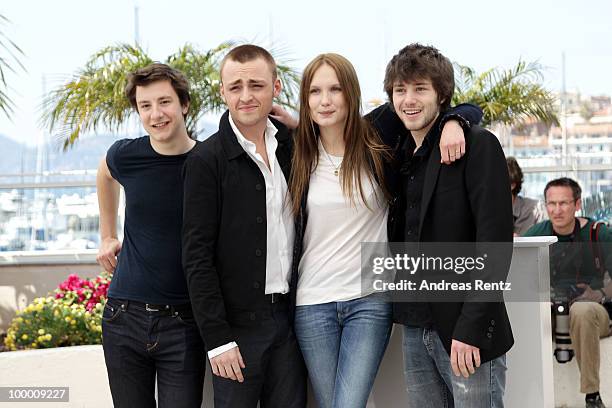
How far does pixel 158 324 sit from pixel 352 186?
83 centimetres

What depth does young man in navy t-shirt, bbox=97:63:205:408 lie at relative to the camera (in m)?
2.71

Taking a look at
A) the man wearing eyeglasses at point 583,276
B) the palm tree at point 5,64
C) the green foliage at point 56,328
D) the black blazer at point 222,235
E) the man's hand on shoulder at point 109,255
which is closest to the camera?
the black blazer at point 222,235

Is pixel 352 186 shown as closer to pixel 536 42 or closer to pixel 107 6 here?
pixel 536 42

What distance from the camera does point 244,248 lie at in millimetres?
2584

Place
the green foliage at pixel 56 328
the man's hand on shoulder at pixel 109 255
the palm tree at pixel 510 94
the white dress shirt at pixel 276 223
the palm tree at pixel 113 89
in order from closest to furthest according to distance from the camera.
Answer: the white dress shirt at pixel 276 223
the man's hand on shoulder at pixel 109 255
the green foliage at pixel 56 328
the palm tree at pixel 113 89
the palm tree at pixel 510 94

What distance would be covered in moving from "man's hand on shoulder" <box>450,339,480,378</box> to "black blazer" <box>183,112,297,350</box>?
66 cm

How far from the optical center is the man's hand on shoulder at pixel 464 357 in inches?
91.7

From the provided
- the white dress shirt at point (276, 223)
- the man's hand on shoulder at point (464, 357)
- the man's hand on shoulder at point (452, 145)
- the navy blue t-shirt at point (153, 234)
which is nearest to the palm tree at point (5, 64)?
the navy blue t-shirt at point (153, 234)

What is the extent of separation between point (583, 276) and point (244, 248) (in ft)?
10.2

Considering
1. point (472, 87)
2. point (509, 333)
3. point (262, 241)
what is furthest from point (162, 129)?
point (472, 87)

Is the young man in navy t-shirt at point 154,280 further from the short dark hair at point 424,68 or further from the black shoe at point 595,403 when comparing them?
the black shoe at point 595,403

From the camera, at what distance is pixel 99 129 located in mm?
7656

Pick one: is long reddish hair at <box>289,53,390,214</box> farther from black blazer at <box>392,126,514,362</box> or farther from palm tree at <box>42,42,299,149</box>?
palm tree at <box>42,42,299,149</box>

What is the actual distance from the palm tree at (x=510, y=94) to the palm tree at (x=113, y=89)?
7.17 ft
